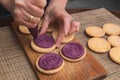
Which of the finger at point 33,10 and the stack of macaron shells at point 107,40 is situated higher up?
the finger at point 33,10

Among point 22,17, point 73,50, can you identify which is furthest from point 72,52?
point 22,17

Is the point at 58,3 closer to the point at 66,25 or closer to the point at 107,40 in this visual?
the point at 66,25


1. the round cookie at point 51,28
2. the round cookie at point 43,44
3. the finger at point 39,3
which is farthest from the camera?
the round cookie at point 51,28

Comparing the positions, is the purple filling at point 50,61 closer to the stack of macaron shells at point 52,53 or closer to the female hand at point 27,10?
the stack of macaron shells at point 52,53

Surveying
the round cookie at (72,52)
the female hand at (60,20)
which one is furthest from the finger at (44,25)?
the round cookie at (72,52)

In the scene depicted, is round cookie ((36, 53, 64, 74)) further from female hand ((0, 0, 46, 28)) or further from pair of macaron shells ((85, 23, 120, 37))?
pair of macaron shells ((85, 23, 120, 37))

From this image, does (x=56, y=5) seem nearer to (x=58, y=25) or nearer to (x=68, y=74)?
(x=58, y=25)

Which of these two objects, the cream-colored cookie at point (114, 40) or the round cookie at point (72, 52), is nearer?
the round cookie at point (72, 52)
